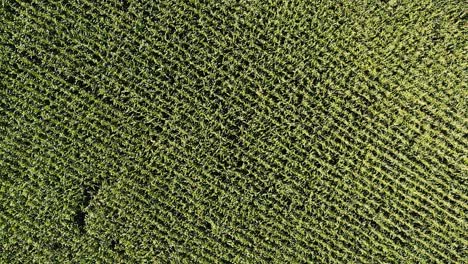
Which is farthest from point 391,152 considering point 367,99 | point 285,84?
point 285,84

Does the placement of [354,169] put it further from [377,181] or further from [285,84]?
[285,84]

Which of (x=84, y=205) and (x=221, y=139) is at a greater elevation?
(x=221, y=139)

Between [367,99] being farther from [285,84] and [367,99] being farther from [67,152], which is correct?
[67,152]

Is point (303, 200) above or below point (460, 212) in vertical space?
below

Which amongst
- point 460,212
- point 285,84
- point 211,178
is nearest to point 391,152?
point 460,212

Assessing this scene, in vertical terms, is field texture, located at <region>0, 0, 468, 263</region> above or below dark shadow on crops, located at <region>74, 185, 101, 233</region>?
above

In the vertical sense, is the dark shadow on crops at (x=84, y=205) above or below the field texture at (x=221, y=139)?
below

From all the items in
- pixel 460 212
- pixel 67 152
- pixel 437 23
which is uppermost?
pixel 437 23
